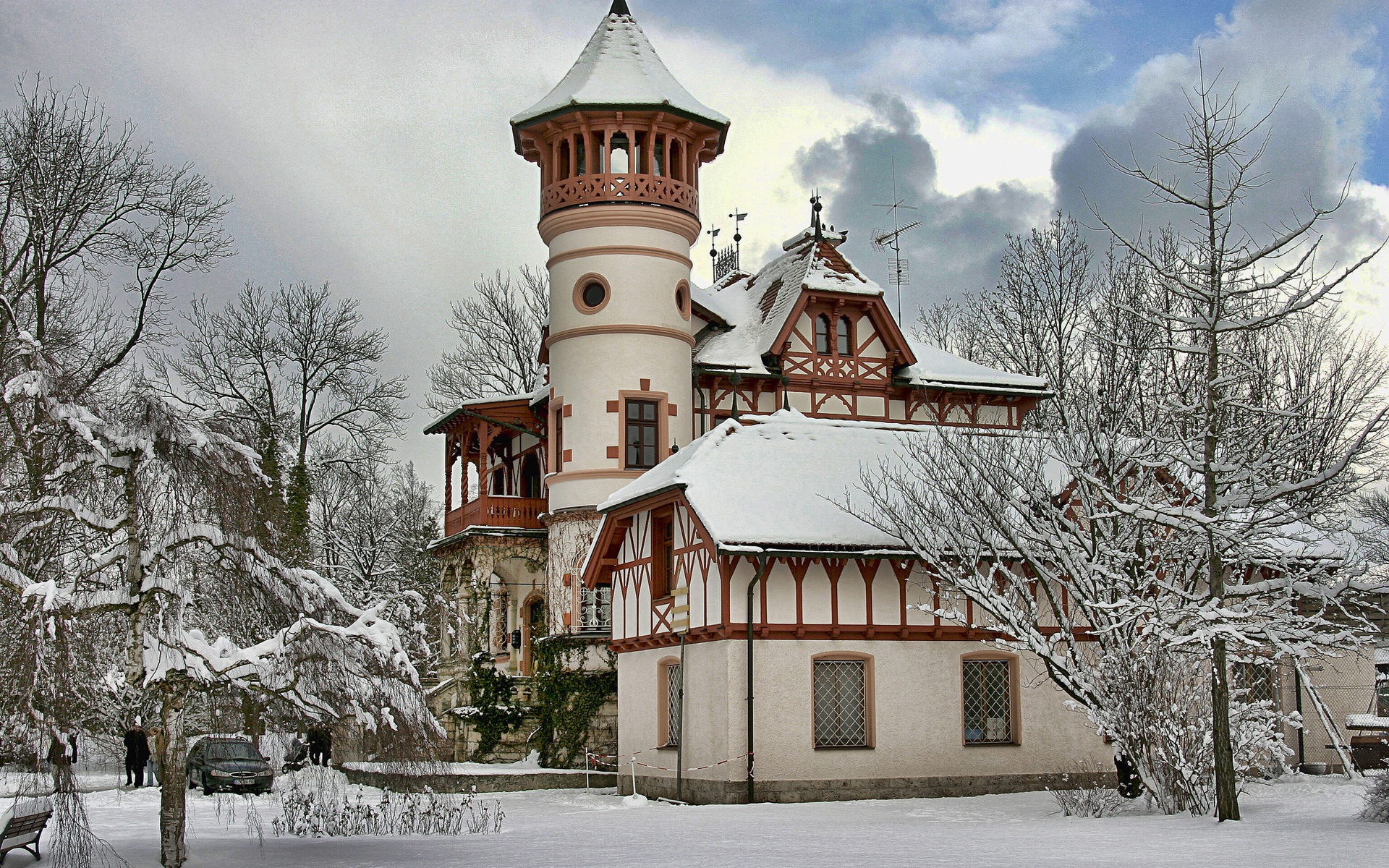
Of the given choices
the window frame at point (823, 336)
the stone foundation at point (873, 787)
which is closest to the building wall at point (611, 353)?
the window frame at point (823, 336)

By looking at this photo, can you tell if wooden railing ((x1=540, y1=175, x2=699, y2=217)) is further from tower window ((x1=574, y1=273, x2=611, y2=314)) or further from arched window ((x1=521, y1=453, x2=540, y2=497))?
arched window ((x1=521, y1=453, x2=540, y2=497))

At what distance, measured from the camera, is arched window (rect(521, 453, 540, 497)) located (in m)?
36.4

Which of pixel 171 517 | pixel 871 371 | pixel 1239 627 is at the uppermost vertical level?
pixel 871 371

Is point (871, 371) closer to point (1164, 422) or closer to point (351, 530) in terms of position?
point (1164, 422)

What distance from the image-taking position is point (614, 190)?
32125 millimetres

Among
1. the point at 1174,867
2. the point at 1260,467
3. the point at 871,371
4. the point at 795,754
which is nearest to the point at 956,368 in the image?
the point at 871,371

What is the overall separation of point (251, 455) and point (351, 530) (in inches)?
1365

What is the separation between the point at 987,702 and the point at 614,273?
13.2 m

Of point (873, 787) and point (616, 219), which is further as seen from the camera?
point (616, 219)

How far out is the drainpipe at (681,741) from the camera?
23.2 metres

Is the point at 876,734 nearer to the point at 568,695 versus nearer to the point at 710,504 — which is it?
the point at 710,504

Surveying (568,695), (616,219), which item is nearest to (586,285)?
(616,219)

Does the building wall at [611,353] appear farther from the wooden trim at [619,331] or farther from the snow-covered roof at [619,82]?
the snow-covered roof at [619,82]

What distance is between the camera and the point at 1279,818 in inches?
628
